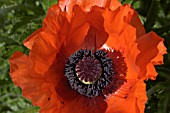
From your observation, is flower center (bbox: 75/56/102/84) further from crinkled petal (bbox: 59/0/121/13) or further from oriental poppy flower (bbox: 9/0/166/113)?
crinkled petal (bbox: 59/0/121/13)

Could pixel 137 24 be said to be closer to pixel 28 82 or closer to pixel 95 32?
pixel 95 32

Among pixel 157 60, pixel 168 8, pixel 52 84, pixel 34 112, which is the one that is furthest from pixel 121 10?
pixel 168 8

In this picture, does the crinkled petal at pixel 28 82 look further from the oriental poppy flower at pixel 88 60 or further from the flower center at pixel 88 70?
the flower center at pixel 88 70

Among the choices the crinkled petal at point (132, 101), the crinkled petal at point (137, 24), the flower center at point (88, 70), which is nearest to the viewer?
the crinkled petal at point (132, 101)

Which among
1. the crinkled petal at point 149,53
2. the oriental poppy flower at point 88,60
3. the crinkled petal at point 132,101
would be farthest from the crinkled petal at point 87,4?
the crinkled petal at point 132,101

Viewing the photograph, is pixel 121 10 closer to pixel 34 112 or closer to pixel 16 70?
pixel 16 70

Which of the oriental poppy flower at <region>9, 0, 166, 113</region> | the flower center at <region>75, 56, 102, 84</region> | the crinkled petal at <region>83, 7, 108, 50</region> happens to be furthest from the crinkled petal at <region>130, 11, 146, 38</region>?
the flower center at <region>75, 56, 102, 84</region>
